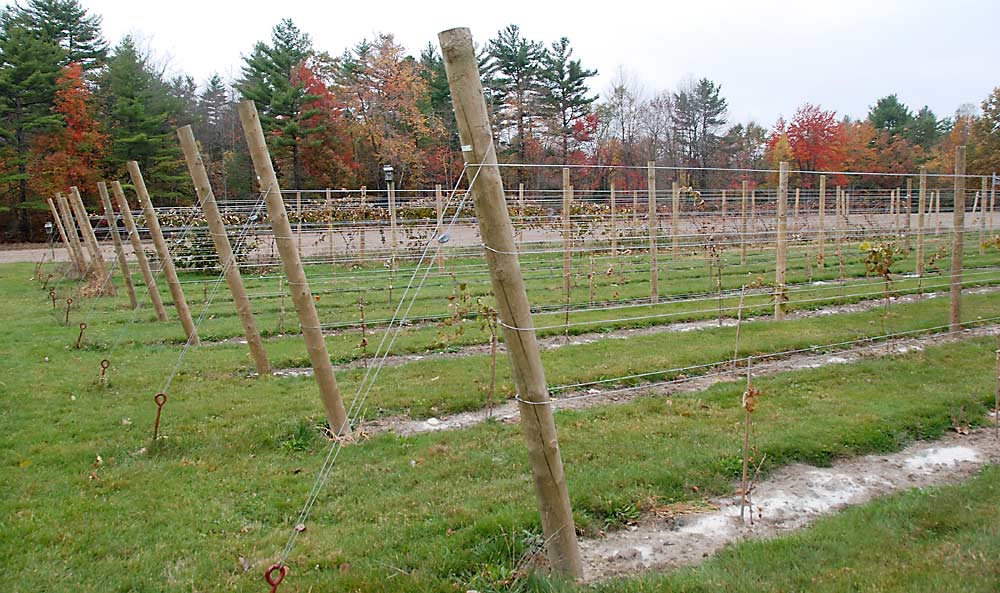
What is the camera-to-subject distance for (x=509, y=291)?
3.02 metres

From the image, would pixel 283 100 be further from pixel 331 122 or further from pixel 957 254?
pixel 957 254

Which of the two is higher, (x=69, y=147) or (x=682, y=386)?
(x=69, y=147)

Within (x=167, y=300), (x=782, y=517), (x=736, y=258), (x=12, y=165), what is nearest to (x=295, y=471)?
(x=782, y=517)

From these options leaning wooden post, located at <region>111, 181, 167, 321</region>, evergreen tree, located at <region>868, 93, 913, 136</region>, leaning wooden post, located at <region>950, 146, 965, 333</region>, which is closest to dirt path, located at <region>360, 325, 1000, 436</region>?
leaning wooden post, located at <region>950, 146, 965, 333</region>

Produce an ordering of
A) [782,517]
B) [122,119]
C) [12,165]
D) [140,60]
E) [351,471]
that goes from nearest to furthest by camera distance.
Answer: [782,517] < [351,471] < [12,165] < [122,119] < [140,60]

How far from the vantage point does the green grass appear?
11.6 ft

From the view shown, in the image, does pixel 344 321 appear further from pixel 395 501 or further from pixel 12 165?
pixel 12 165

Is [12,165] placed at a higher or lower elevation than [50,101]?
lower

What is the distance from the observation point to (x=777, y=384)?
700 centimetres

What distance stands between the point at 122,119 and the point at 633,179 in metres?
29.4

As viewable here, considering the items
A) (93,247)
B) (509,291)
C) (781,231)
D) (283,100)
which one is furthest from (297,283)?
(283,100)

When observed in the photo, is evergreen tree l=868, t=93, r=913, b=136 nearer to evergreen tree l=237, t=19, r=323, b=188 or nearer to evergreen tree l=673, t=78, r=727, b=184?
evergreen tree l=673, t=78, r=727, b=184

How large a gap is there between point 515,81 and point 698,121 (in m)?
13.4

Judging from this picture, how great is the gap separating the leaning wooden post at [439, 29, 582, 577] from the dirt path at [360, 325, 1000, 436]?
287cm
